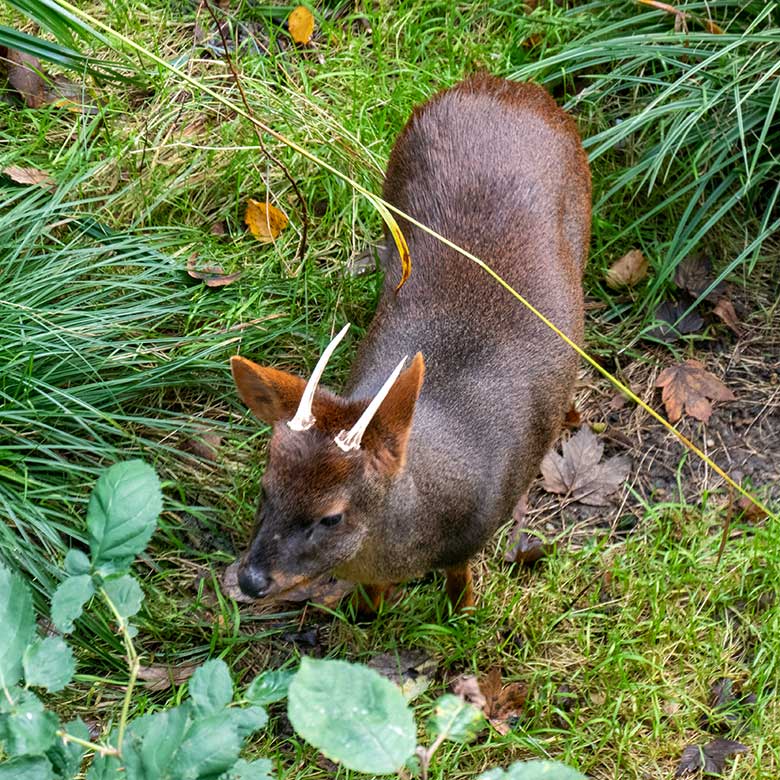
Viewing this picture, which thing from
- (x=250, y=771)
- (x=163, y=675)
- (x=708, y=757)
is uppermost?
(x=250, y=771)

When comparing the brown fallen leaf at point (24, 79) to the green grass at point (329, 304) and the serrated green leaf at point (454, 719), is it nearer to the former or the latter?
the green grass at point (329, 304)

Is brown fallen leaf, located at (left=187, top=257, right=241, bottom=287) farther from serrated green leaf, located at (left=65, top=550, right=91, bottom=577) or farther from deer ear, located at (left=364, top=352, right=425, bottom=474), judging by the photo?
serrated green leaf, located at (left=65, top=550, right=91, bottom=577)

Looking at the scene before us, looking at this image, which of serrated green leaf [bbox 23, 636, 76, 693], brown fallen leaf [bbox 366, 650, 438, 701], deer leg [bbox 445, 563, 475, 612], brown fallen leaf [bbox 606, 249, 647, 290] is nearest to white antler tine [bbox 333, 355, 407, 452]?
deer leg [bbox 445, 563, 475, 612]

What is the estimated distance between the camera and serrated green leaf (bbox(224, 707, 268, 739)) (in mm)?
1772

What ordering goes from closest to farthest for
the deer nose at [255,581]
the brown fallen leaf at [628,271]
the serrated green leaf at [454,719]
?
the serrated green leaf at [454,719]
the deer nose at [255,581]
the brown fallen leaf at [628,271]

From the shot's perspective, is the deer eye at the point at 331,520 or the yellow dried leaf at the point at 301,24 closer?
the deer eye at the point at 331,520

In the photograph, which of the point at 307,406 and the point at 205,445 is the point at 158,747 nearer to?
the point at 307,406

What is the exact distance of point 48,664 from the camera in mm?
1753

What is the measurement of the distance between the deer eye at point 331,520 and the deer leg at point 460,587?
2.16ft

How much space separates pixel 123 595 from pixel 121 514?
0.54 ft

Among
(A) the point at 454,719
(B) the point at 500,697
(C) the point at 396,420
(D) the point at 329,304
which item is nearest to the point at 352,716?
(A) the point at 454,719

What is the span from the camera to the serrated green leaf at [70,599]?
70.6 inches

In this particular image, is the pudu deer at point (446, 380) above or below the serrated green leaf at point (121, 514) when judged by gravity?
below

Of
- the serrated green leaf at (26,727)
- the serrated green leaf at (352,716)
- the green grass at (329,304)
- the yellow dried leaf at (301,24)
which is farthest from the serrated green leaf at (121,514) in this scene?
the yellow dried leaf at (301,24)
